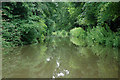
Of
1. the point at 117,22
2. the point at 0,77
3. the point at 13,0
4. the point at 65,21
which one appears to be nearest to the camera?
the point at 0,77

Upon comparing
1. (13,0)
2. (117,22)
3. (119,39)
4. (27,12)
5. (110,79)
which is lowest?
(110,79)

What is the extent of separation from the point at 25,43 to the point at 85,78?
404 centimetres

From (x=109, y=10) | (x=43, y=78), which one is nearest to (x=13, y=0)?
(x=109, y=10)

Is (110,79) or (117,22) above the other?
(117,22)

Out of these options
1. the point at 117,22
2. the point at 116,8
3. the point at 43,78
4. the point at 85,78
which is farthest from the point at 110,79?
the point at 117,22

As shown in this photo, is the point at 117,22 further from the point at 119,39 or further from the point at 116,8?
the point at 116,8

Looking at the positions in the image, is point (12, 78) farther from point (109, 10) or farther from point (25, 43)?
point (25, 43)

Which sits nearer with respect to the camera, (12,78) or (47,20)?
(12,78)

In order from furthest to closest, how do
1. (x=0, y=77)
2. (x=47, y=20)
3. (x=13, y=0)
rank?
(x=47, y=20) → (x=13, y=0) → (x=0, y=77)

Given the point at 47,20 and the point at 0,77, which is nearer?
the point at 0,77

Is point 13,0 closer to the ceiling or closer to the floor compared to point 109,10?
closer to the ceiling

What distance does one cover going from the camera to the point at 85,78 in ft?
3.97

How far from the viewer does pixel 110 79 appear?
3.85 feet

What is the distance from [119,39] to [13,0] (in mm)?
4070
